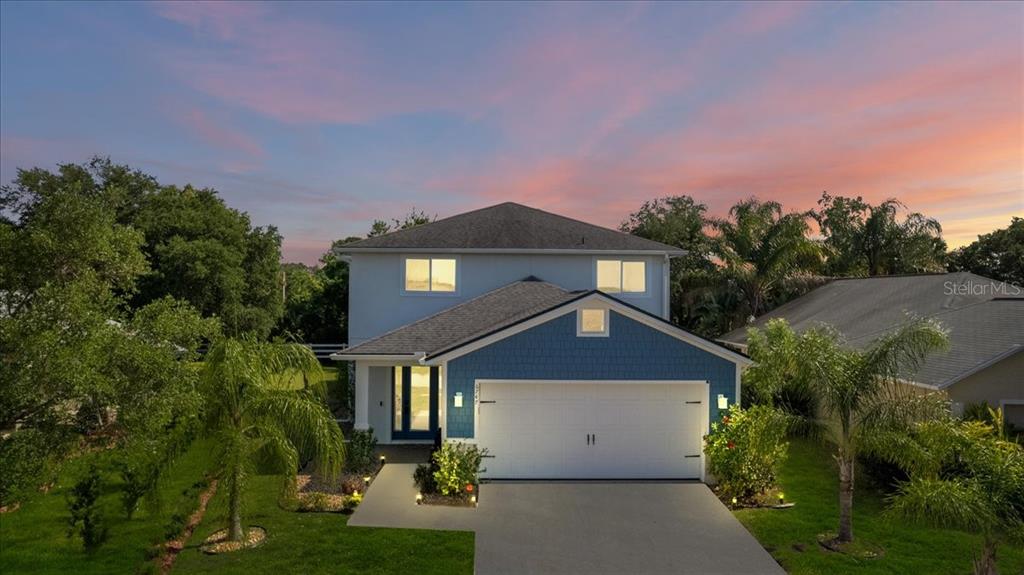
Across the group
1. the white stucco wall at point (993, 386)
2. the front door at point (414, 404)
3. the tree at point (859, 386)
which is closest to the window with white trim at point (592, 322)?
the tree at point (859, 386)

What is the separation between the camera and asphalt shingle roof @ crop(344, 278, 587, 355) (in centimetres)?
1460

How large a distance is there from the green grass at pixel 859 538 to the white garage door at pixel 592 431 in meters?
2.27

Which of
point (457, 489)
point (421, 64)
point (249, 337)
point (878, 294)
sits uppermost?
point (421, 64)

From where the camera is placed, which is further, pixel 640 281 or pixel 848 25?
pixel 640 281

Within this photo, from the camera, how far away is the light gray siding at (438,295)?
1919cm

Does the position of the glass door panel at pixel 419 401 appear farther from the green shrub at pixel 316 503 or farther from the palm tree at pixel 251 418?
the palm tree at pixel 251 418

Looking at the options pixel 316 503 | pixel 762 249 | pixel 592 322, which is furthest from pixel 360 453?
pixel 762 249

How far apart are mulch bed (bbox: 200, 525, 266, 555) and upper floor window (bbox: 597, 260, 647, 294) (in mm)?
13991

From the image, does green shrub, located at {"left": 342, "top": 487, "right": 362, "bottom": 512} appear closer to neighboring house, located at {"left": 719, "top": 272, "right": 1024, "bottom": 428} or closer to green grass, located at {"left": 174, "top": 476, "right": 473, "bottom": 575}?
green grass, located at {"left": 174, "top": 476, "right": 473, "bottom": 575}

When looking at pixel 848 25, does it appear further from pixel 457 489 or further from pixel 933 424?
pixel 457 489

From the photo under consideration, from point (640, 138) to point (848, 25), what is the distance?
9.18 m

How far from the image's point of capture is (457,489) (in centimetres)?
1138

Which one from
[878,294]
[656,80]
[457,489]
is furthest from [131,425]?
[878,294]

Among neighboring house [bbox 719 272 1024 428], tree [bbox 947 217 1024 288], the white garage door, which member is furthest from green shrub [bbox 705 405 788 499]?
tree [bbox 947 217 1024 288]
